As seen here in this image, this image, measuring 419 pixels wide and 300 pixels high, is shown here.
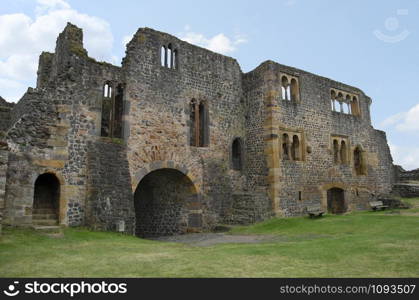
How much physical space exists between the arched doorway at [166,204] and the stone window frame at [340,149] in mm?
9921

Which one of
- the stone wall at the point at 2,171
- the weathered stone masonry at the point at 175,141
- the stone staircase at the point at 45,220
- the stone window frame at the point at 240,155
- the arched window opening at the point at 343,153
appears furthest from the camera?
the arched window opening at the point at 343,153

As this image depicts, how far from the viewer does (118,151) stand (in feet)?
48.9

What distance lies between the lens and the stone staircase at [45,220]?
483 inches

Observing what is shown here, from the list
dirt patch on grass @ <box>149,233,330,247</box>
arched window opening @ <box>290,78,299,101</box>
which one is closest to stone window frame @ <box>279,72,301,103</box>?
arched window opening @ <box>290,78,299,101</box>

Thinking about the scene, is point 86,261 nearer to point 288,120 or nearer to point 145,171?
point 145,171

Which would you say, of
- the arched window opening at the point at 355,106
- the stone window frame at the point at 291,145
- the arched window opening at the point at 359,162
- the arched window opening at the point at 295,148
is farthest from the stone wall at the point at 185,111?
the arched window opening at the point at 359,162

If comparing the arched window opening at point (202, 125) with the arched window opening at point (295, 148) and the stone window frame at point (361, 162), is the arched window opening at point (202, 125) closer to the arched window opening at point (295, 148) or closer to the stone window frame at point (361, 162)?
the arched window opening at point (295, 148)

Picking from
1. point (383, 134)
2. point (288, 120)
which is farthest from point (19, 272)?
point (383, 134)

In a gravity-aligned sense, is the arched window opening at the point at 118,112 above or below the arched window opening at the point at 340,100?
below

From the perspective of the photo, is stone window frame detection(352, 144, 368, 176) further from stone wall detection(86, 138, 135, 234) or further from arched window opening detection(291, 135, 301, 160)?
stone wall detection(86, 138, 135, 234)

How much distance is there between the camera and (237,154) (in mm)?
20188

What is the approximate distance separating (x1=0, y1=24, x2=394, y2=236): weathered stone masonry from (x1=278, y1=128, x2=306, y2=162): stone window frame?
62 mm

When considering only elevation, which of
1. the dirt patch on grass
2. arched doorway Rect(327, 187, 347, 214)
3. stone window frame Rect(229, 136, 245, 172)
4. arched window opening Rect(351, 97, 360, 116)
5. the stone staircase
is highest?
arched window opening Rect(351, 97, 360, 116)

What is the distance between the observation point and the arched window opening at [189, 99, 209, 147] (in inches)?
721
